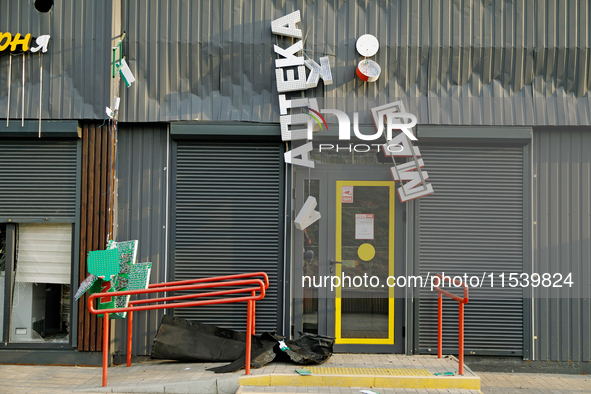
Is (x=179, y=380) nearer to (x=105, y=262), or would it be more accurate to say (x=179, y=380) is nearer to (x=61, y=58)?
(x=105, y=262)

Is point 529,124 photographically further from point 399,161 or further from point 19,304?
point 19,304

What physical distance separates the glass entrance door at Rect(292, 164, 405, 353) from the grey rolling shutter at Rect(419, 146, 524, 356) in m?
0.41

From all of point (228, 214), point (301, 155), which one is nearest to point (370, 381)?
point (228, 214)

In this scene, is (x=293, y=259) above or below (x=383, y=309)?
above

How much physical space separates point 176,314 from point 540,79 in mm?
5679

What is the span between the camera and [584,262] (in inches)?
253

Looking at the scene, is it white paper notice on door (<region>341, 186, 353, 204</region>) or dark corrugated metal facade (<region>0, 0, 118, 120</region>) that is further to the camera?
white paper notice on door (<region>341, 186, 353, 204</region>)

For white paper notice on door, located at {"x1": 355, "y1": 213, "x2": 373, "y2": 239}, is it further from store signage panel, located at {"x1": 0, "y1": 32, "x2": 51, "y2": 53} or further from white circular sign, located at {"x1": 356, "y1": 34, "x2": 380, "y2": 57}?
store signage panel, located at {"x1": 0, "y1": 32, "x2": 51, "y2": 53}

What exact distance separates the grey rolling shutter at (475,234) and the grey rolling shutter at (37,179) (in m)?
4.63

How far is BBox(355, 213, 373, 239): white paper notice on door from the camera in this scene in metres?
6.54

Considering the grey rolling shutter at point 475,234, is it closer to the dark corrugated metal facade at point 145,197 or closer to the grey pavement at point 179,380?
the grey pavement at point 179,380

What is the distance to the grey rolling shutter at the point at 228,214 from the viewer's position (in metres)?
6.45

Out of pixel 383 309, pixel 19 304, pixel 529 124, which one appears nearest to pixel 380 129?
pixel 529 124

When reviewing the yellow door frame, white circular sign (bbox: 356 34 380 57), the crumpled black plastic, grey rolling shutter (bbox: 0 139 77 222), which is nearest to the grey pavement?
the crumpled black plastic
